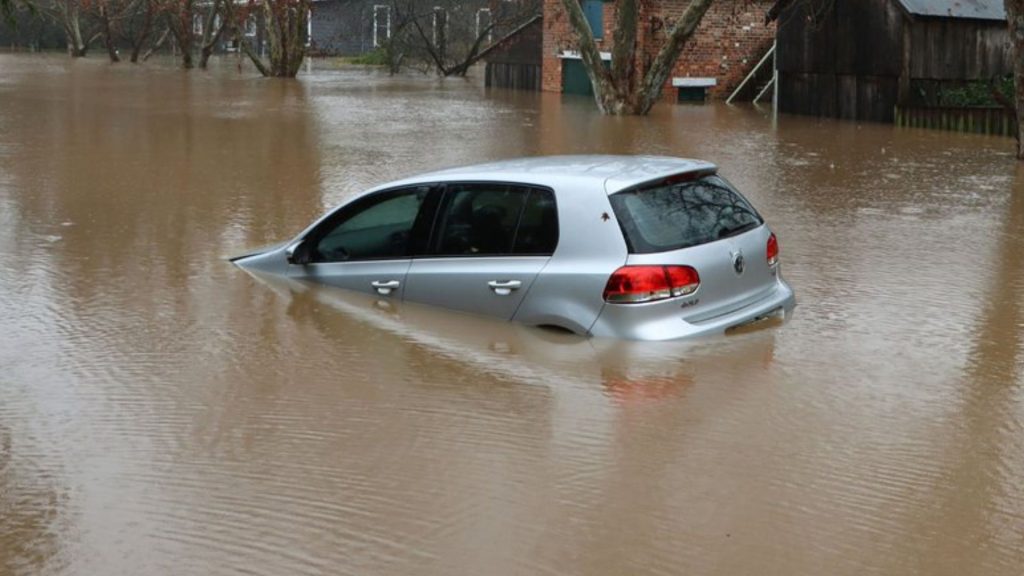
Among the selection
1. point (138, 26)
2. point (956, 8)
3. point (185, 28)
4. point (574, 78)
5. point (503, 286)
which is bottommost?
point (503, 286)

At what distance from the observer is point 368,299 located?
962cm

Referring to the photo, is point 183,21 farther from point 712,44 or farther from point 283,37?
point 712,44

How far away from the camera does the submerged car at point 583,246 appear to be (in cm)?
818

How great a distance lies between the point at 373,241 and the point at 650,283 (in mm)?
2292

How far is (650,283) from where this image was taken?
8125mm

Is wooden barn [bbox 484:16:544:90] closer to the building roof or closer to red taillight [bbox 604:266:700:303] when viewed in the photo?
the building roof

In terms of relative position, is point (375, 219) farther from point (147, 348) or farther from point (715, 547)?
point (715, 547)

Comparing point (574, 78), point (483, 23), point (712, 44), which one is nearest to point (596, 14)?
point (574, 78)

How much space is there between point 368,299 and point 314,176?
27.4 feet

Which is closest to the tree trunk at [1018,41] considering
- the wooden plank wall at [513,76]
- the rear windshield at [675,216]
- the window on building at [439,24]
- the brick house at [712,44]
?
the rear windshield at [675,216]

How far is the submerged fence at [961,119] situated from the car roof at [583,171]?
15.9 meters

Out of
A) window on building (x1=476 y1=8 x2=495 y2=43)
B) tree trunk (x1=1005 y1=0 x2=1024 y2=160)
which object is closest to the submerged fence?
tree trunk (x1=1005 y1=0 x2=1024 y2=160)

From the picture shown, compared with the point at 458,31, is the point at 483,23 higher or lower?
higher

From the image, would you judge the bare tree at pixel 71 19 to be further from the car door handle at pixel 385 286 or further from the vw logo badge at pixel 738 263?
the vw logo badge at pixel 738 263
